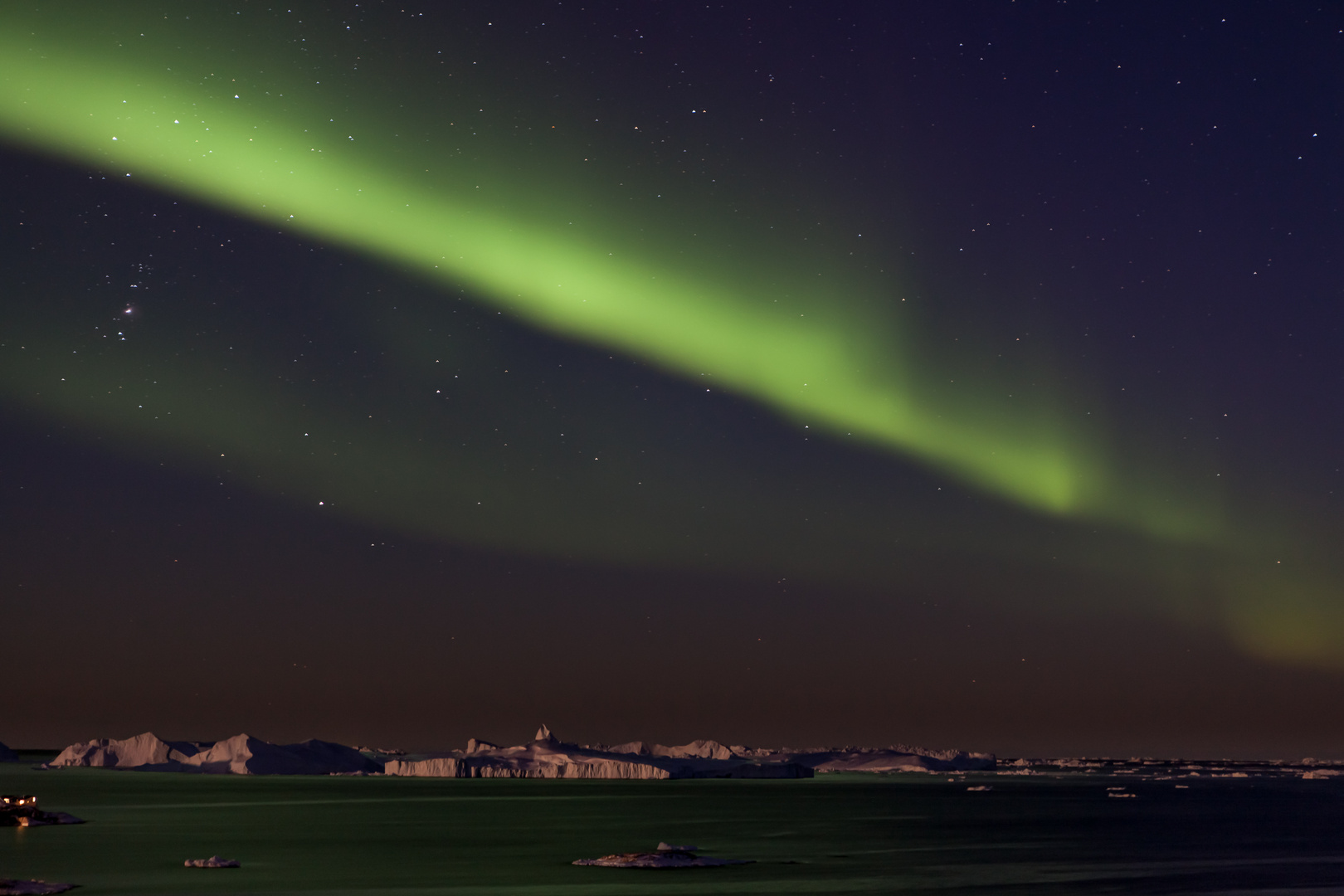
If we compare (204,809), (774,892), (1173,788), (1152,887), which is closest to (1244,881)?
(1152,887)

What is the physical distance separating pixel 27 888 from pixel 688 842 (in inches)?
1532

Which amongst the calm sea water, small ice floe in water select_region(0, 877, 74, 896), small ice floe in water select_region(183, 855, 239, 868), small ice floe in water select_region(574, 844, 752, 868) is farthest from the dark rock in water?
small ice floe in water select_region(574, 844, 752, 868)

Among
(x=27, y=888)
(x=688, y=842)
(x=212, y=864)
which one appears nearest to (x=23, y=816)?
(x=212, y=864)

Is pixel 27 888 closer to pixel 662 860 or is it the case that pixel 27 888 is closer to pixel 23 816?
pixel 662 860

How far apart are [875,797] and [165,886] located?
404 ft

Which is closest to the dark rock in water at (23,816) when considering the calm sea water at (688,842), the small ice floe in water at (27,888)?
the calm sea water at (688,842)

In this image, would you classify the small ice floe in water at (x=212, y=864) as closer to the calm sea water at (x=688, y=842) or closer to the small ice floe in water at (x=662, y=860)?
the calm sea water at (x=688, y=842)

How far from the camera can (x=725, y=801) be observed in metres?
138

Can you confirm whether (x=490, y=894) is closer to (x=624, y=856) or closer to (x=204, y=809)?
(x=624, y=856)

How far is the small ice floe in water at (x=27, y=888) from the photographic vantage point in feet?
130

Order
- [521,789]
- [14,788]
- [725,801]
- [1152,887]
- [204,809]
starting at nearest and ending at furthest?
[1152,887] → [204,809] → [725,801] → [14,788] → [521,789]

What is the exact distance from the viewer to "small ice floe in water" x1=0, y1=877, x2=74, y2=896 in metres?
39.6

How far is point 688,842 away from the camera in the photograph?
7194cm

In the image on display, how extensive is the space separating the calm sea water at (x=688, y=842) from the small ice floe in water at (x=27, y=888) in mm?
990
